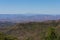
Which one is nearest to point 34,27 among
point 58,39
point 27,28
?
point 27,28

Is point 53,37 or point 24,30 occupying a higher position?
point 53,37

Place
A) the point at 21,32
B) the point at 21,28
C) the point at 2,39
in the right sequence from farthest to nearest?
the point at 21,28 → the point at 21,32 → the point at 2,39

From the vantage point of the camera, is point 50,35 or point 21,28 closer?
point 50,35

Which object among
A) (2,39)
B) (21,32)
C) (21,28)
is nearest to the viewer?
(2,39)

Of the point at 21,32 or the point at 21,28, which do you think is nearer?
the point at 21,32

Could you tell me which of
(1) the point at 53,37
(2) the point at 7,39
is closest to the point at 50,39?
(1) the point at 53,37

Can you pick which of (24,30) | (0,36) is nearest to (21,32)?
(24,30)

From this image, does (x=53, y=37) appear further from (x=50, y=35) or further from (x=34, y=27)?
(x=34, y=27)

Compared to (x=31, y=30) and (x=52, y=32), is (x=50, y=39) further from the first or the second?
(x=31, y=30)

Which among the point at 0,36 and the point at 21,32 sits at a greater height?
the point at 0,36
